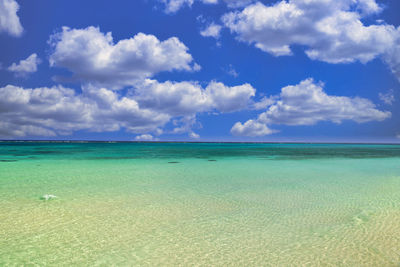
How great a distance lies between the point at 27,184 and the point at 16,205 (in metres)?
5.52

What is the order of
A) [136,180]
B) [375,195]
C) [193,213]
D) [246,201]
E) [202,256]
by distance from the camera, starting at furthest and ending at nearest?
[136,180] → [375,195] → [246,201] → [193,213] → [202,256]

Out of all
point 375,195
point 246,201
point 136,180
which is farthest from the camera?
point 136,180

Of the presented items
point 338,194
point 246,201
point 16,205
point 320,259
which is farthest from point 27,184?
point 338,194

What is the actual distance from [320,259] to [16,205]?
416 inches

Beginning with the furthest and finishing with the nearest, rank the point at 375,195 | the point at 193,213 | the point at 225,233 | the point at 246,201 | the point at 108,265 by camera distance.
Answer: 1. the point at 375,195
2. the point at 246,201
3. the point at 193,213
4. the point at 225,233
5. the point at 108,265

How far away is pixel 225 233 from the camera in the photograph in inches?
291

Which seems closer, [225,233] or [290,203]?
[225,233]

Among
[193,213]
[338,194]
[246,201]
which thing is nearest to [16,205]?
[193,213]

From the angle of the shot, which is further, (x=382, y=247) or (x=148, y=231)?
(x=148, y=231)

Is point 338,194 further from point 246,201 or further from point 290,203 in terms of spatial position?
point 246,201

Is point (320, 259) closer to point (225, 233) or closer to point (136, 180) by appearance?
point (225, 233)

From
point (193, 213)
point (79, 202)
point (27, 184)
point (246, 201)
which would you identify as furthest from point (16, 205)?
point (246, 201)

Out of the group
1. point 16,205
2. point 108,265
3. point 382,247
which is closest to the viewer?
point 108,265

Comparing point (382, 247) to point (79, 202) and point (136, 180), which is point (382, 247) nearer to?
point (79, 202)
